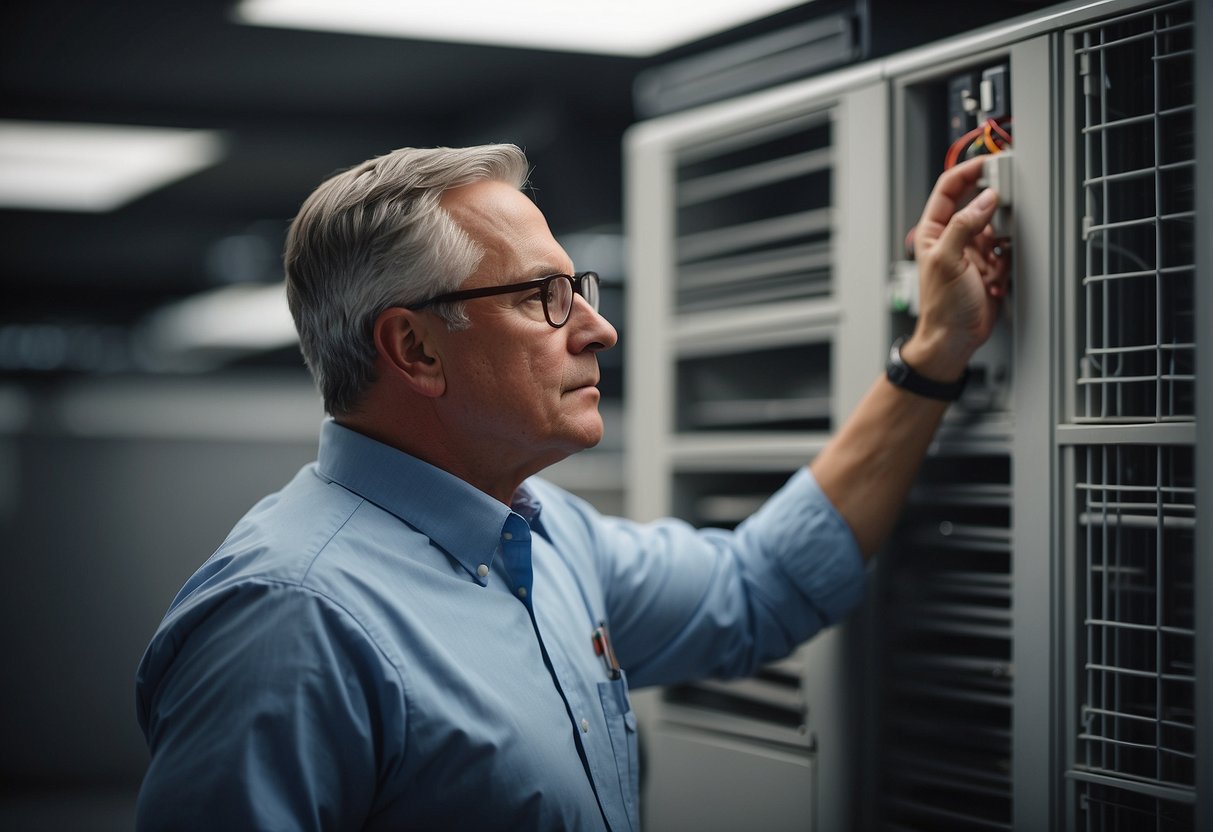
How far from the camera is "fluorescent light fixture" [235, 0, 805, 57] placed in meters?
2.17

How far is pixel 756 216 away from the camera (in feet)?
6.08

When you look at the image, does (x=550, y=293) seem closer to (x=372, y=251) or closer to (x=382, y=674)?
(x=372, y=251)

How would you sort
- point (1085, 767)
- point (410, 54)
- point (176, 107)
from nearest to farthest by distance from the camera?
point (1085, 767) < point (410, 54) < point (176, 107)

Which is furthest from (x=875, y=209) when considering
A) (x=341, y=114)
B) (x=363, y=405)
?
(x=341, y=114)

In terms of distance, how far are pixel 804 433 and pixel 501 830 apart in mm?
852

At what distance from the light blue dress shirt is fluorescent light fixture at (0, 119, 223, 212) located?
2.89m

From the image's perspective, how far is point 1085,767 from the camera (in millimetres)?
1228

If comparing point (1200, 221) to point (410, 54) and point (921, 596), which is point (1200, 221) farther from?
point (410, 54)

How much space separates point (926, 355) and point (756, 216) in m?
0.61

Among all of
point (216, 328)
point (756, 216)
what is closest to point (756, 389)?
point (756, 216)

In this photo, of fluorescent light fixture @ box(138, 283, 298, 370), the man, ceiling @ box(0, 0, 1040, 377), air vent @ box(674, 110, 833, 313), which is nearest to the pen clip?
the man

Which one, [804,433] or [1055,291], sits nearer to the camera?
[1055,291]

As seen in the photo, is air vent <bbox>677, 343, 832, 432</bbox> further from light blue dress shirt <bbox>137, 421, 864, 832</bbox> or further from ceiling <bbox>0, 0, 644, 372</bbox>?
ceiling <bbox>0, 0, 644, 372</bbox>

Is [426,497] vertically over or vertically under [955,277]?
under
